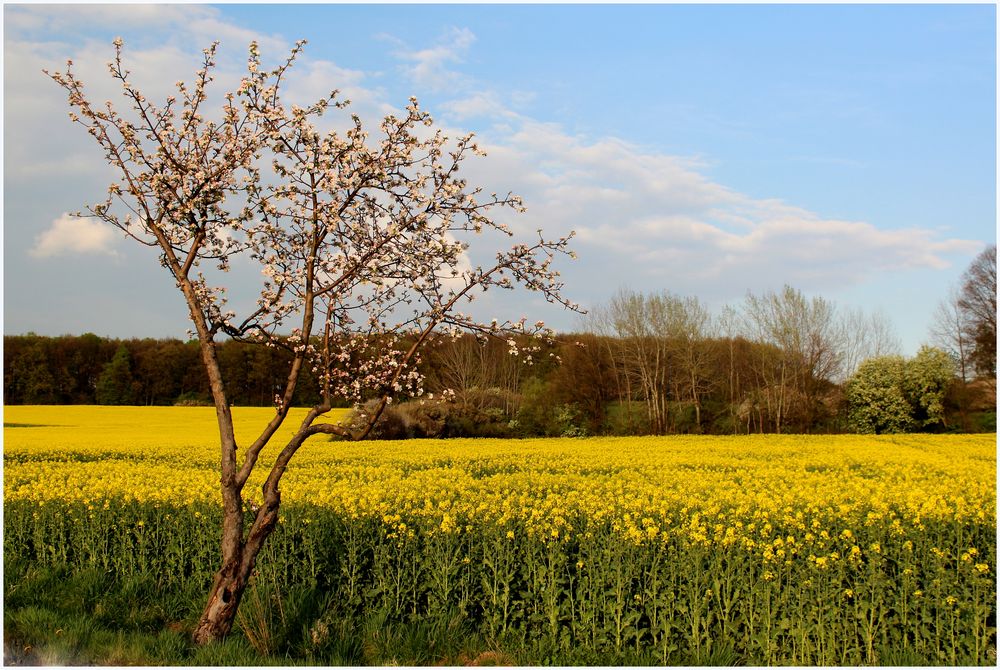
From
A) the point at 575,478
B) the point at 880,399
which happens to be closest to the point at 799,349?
the point at 880,399

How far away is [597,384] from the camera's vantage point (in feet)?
121

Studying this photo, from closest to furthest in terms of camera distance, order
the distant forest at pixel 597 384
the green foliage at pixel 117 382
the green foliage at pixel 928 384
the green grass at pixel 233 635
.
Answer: the green grass at pixel 233 635 < the distant forest at pixel 597 384 < the green foliage at pixel 928 384 < the green foliage at pixel 117 382

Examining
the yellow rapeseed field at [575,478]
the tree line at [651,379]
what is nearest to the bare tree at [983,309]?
the tree line at [651,379]

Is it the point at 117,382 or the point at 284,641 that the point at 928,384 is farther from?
the point at 117,382

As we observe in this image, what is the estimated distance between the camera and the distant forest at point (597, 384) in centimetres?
3559

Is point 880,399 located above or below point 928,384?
below

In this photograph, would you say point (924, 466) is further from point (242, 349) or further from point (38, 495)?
point (242, 349)

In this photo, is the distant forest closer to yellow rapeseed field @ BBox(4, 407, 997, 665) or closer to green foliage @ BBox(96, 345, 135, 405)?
green foliage @ BBox(96, 345, 135, 405)

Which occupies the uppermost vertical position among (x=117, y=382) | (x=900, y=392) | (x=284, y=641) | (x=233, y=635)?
(x=117, y=382)

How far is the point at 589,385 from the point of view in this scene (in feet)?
120

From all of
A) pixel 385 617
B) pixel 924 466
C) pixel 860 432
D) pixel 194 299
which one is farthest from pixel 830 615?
pixel 860 432

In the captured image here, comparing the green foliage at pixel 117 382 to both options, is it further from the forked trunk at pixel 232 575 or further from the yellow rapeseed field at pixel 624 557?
the forked trunk at pixel 232 575

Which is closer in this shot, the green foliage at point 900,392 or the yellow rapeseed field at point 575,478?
the yellow rapeseed field at point 575,478

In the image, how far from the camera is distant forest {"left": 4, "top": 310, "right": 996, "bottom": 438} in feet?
117
